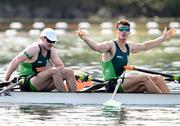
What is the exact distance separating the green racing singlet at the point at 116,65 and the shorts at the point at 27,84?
5.26 ft

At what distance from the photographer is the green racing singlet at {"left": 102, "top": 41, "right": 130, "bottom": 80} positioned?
60.8 ft

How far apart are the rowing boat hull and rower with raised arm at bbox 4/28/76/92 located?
0.23 meters

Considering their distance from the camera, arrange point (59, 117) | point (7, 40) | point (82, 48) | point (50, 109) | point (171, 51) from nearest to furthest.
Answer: point (59, 117)
point (50, 109)
point (171, 51)
point (82, 48)
point (7, 40)

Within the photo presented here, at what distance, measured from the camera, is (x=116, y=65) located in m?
18.6

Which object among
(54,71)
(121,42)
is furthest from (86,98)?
(121,42)

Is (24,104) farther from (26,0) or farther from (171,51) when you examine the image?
(26,0)

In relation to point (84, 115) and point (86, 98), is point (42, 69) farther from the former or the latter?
point (84, 115)

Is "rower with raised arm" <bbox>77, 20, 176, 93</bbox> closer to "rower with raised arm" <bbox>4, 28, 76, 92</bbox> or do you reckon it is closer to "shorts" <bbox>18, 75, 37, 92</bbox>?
"rower with raised arm" <bbox>4, 28, 76, 92</bbox>

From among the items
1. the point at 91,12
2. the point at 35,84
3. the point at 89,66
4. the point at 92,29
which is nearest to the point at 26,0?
the point at 91,12

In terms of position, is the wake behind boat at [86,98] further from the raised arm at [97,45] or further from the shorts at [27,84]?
the raised arm at [97,45]

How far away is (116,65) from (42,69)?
1611mm

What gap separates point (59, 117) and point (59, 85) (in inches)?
62.4

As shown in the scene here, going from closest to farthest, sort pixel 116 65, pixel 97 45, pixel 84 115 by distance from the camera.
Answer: pixel 84 115 → pixel 97 45 → pixel 116 65

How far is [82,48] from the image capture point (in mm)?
42062
